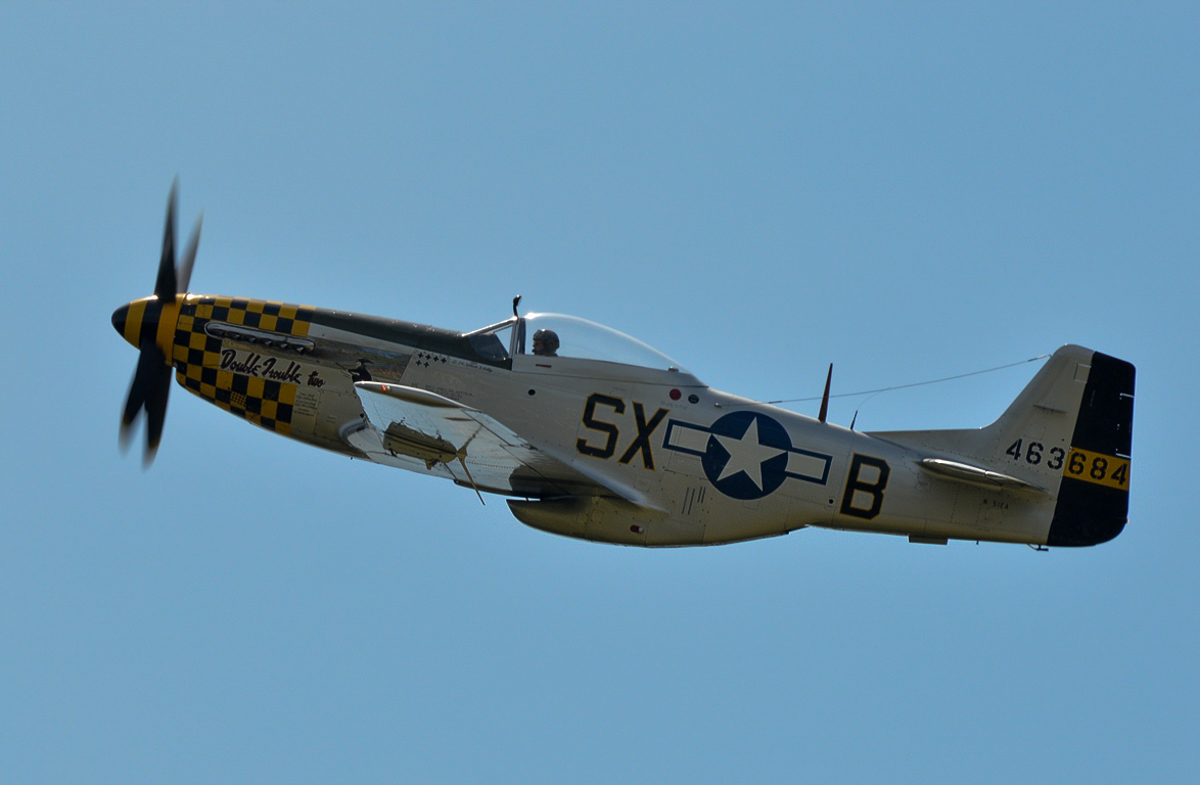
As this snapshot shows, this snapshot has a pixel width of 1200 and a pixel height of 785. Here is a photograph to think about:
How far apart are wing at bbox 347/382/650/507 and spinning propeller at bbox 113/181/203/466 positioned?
2344mm

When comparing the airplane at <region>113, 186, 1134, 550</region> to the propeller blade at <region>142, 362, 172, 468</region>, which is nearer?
the airplane at <region>113, 186, 1134, 550</region>

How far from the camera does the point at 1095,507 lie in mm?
13078

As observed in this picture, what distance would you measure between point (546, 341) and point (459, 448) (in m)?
1.47

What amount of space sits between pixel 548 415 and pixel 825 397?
2706mm

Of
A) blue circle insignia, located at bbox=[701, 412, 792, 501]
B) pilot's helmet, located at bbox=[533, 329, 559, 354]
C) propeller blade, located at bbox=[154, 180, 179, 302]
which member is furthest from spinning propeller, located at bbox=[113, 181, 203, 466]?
blue circle insignia, located at bbox=[701, 412, 792, 501]

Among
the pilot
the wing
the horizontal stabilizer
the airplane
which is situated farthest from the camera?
the pilot

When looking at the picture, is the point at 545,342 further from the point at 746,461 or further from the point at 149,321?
the point at 149,321

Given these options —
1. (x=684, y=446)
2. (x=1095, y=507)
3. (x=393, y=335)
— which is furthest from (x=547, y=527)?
(x=1095, y=507)

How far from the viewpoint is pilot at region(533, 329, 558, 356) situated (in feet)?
43.5

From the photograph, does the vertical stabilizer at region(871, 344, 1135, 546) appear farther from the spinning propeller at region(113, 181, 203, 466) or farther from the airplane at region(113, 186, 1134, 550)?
the spinning propeller at region(113, 181, 203, 466)

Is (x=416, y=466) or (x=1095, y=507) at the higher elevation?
(x=1095, y=507)

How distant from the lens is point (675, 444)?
43.0 ft

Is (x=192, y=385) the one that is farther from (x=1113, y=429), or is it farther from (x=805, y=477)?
(x=1113, y=429)

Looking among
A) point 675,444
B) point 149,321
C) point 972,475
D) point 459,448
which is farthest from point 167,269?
point 972,475
